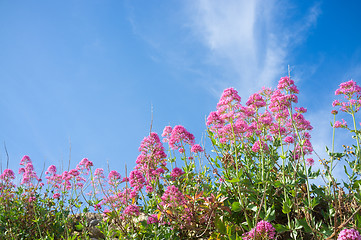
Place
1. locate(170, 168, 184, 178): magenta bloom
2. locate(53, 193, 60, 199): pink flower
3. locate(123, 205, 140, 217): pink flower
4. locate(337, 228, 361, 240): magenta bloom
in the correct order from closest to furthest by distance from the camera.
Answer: locate(337, 228, 361, 240): magenta bloom
locate(123, 205, 140, 217): pink flower
locate(170, 168, 184, 178): magenta bloom
locate(53, 193, 60, 199): pink flower

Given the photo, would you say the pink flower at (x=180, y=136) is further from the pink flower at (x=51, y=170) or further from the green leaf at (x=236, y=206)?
the pink flower at (x=51, y=170)

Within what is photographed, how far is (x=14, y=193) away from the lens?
285 inches

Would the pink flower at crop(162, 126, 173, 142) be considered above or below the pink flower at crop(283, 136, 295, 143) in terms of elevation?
above

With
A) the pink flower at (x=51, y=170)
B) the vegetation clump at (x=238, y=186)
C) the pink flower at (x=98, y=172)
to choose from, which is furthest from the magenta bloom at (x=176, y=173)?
the pink flower at (x=51, y=170)

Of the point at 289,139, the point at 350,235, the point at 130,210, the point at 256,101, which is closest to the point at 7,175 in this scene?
the point at 130,210

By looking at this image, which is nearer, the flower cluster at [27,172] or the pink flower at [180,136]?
the pink flower at [180,136]

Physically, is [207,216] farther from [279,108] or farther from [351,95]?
[351,95]

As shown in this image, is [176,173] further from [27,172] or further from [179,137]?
[27,172]

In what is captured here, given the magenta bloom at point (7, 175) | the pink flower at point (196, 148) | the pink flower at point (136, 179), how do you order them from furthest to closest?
the magenta bloom at point (7, 175), the pink flower at point (196, 148), the pink flower at point (136, 179)

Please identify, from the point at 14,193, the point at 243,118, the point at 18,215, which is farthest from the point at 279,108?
the point at 14,193

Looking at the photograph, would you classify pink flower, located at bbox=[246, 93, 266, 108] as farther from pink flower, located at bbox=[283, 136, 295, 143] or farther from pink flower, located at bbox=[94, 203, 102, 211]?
pink flower, located at bbox=[94, 203, 102, 211]

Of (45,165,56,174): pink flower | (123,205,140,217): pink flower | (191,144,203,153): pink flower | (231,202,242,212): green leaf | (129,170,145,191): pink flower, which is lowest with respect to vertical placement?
(231,202,242,212): green leaf

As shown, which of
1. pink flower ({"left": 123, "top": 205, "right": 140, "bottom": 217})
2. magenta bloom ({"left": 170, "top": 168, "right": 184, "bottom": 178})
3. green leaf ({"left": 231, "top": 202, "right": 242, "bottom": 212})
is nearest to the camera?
green leaf ({"left": 231, "top": 202, "right": 242, "bottom": 212})

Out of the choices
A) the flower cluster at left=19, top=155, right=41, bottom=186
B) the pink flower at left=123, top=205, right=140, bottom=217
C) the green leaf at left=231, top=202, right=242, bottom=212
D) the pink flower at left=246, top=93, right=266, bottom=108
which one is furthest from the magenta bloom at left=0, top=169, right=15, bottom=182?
the pink flower at left=246, top=93, right=266, bottom=108
